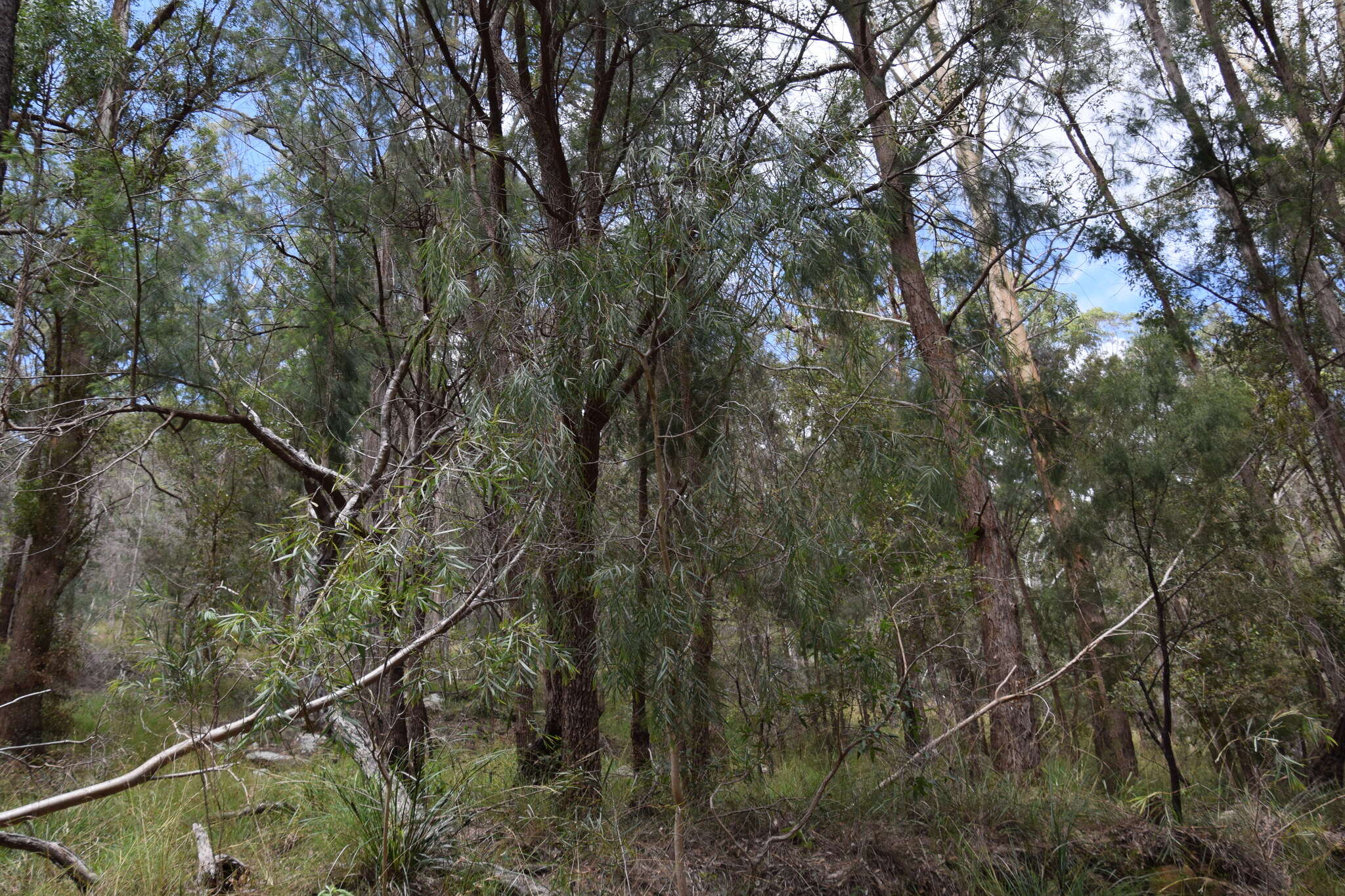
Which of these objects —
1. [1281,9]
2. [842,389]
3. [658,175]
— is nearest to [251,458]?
[658,175]

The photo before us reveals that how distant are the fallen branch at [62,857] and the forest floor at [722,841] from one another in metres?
0.05

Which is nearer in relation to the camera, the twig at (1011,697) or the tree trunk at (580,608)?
the twig at (1011,697)

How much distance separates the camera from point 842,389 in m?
4.38

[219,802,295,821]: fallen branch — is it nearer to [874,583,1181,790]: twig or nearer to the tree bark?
[874,583,1181,790]: twig

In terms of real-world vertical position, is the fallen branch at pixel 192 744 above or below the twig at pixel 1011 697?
above

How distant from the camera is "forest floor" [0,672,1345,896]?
10.5 feet

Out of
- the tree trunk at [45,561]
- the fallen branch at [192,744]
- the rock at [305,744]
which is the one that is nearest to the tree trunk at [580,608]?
the fallen branch at [192,744]

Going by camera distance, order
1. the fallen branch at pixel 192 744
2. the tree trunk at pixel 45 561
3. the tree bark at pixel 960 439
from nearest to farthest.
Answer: the fallen branch at pixel 192 744 → the tree bark at pixel 960 439 → the tree trunk at pixel 45 561

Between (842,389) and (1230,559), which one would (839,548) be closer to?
(842,389)

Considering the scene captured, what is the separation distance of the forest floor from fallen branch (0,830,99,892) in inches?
1.9

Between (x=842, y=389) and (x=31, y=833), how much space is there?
4821 mm

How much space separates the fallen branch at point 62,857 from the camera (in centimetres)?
299

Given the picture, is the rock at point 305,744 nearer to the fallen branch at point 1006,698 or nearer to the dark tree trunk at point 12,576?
the dark tree trunk at point 12,576

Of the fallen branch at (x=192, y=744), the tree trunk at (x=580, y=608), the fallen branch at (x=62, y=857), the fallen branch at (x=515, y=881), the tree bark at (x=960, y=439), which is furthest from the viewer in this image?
the tree bark at (x=960, y=439)
